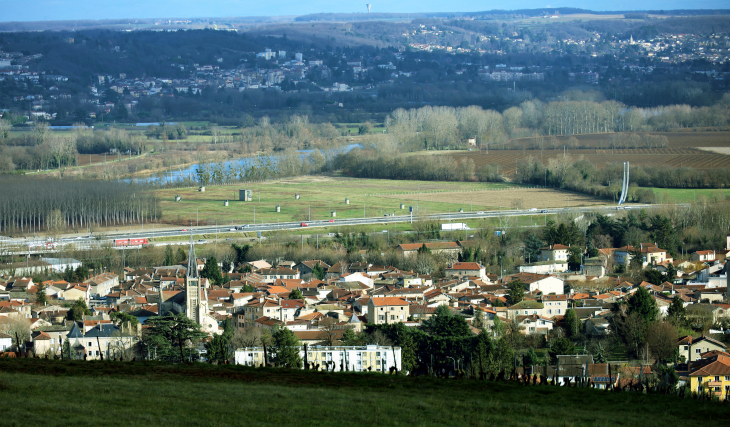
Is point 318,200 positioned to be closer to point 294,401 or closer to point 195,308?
point 195,308

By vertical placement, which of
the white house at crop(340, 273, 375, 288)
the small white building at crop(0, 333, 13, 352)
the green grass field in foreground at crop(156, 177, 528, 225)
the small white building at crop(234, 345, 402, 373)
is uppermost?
the small white building at crop(234, 345, 402, 373)

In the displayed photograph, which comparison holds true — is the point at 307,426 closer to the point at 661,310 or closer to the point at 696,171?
the point at 661,310

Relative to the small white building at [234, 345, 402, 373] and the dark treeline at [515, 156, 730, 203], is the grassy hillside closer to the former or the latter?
the small white building at [234, 345, 402, 373]

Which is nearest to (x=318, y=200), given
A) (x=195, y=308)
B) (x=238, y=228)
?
(x=238, y=228)

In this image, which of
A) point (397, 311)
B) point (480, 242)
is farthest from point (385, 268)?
point (397, 311)

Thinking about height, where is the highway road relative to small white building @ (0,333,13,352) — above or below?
below

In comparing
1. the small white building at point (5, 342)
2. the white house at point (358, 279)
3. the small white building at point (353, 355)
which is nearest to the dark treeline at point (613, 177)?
the white house at point (358, 279)

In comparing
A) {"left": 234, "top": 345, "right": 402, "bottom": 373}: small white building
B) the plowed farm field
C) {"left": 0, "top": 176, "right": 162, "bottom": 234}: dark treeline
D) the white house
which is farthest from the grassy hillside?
the plowed farm field

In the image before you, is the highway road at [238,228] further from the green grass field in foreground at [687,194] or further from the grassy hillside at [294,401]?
the grassy hillside at [294,401]
